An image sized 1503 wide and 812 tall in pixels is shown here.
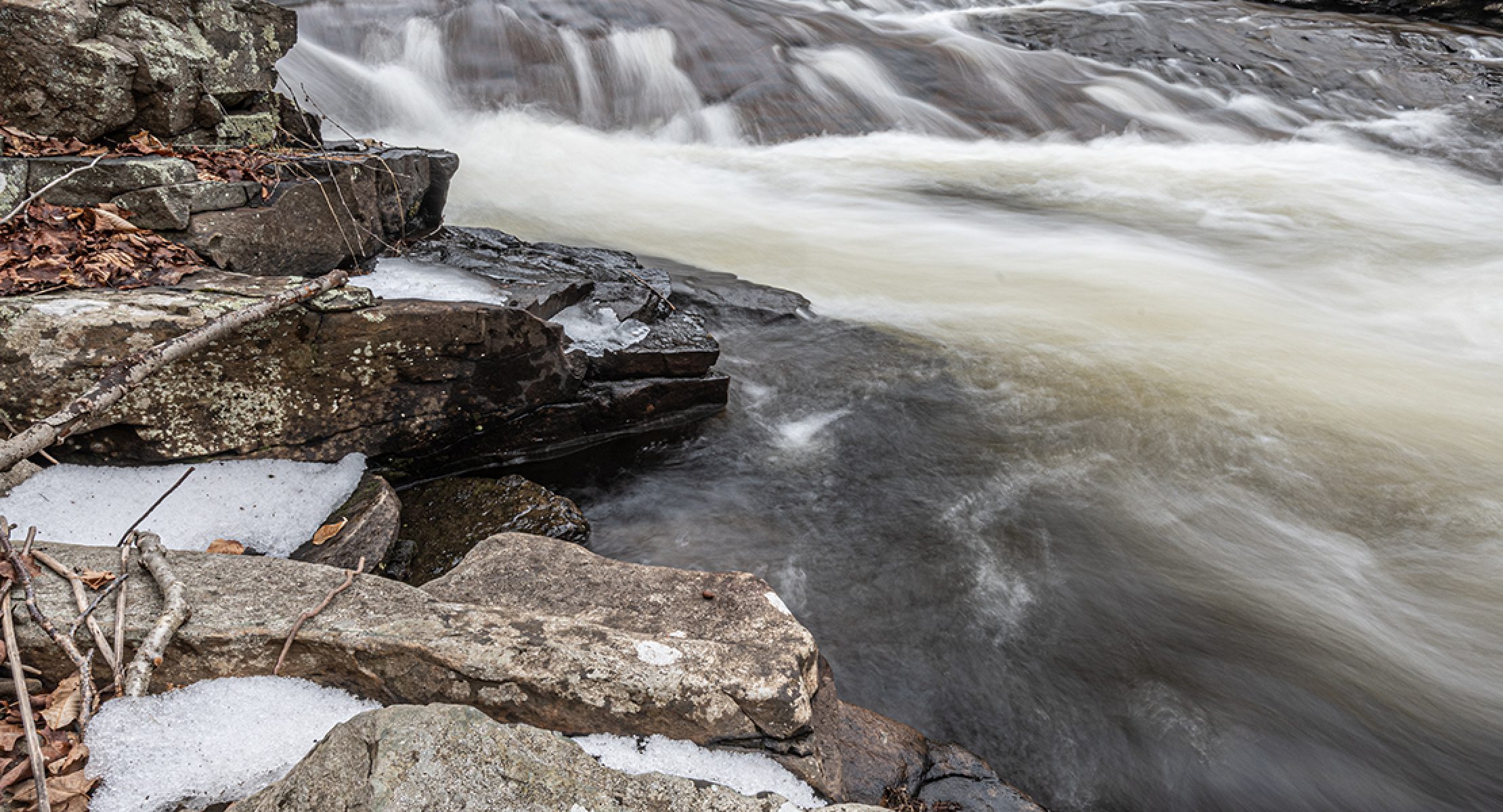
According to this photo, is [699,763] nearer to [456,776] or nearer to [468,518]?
[456,776]

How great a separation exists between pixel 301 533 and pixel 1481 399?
817cm

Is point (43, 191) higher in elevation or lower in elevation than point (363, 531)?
higher

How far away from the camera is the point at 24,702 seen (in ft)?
6.93

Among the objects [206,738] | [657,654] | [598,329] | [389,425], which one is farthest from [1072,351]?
[206,738]

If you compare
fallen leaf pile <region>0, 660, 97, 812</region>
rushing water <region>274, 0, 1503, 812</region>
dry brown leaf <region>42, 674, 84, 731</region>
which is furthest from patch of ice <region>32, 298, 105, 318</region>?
rushing water <region>274, 0, 1503, 812</region>

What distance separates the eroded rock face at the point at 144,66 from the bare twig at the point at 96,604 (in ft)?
10.5

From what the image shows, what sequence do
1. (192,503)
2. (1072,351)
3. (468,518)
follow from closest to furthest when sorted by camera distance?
(192,503)
(468,518)
(1072,351)

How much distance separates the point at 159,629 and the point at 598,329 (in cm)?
352

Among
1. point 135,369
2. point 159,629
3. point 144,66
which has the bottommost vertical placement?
point 159,629

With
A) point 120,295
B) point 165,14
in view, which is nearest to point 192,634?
point 120,295

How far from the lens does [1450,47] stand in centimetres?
1543

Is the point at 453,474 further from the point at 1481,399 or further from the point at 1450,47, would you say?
the point at 1450,47

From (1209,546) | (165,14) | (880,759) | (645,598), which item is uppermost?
(165,14)

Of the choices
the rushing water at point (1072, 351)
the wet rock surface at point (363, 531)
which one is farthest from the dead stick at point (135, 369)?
the rushing water at point (1072, 351)
